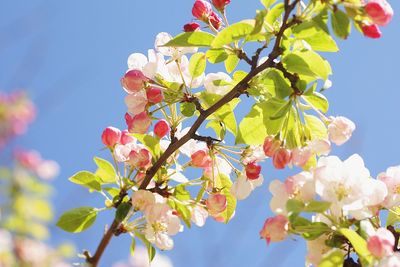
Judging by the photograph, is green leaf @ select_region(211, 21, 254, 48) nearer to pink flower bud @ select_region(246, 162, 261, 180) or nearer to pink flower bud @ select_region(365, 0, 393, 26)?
pink flower bud @ select_region(365, 0, 393, 26)

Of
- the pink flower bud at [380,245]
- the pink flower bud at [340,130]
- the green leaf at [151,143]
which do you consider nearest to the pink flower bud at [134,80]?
the green leaf at [151,143]

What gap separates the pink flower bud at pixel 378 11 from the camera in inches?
46.2

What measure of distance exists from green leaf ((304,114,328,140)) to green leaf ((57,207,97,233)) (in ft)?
1.93

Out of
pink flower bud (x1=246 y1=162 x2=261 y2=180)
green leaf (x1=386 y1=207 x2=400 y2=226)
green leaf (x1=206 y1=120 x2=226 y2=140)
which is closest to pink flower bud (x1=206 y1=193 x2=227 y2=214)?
pink flower bud (x1=246 y1=162 x2=261 y2=180)

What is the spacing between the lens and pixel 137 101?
1.53m

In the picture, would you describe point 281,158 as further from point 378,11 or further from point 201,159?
point 378,11

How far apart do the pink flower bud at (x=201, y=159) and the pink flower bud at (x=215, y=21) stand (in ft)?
1.06

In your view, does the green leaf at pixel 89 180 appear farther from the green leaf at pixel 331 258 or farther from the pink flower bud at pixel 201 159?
the green leaf at pixel 331 258

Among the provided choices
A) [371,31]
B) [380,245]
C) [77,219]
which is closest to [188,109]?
[77,219]

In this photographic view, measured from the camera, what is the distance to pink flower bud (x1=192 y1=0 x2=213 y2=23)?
154cm

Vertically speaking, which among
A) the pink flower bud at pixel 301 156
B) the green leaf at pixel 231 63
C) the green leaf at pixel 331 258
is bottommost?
the green leaf at pixel 331 258

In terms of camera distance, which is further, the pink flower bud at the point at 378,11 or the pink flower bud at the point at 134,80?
the pink flower bud at the point at 134,80

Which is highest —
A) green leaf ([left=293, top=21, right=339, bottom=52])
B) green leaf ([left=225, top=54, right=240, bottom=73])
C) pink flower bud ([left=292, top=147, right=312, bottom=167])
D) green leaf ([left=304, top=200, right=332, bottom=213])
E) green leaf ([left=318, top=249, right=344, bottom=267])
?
green leaf ([left=225, top=54, right=240, bottom=73])

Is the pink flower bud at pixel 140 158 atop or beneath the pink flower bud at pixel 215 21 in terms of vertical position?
beneath
